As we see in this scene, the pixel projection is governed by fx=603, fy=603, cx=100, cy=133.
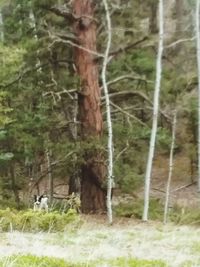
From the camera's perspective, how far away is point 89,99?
14547 millimetres

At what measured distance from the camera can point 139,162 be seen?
17.3 m

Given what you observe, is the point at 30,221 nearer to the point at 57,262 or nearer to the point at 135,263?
the point at 135,263

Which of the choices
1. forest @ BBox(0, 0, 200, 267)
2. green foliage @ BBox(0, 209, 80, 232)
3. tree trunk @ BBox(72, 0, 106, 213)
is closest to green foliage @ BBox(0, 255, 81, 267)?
green foliage @ BBox(0, 209, 80, 232)

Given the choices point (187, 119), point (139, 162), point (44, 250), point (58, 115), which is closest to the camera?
point (44, 250)

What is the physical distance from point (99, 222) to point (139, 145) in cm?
344

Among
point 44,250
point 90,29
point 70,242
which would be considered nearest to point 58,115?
point 90,29

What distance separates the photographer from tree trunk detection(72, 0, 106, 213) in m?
14.5

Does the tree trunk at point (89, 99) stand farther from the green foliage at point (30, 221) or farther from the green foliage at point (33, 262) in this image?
the green foliage at point (33, 262)

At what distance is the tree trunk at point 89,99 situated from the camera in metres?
14.5

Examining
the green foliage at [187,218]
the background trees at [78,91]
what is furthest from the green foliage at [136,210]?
the background trees at [78,91]

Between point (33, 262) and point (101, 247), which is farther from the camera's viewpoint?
point (101, 247)

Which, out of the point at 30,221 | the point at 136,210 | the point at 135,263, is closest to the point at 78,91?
the point at 136,210

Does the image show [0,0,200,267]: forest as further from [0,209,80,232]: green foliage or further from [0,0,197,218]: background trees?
[0,209,80,232]: green foliage

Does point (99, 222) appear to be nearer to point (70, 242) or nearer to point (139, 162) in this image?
point (139, 162)
